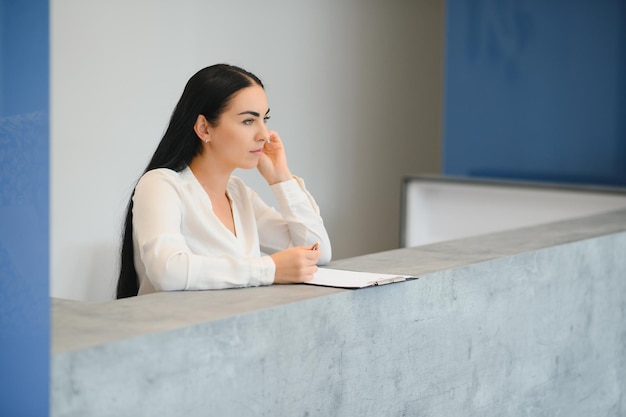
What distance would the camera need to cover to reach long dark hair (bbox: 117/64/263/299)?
244 cm

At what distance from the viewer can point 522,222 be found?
5.37m

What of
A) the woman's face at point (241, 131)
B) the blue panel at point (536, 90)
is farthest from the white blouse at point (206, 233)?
the blue panel at point (536, 90)

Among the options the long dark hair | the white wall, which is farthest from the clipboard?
the white wall

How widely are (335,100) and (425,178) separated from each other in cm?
79

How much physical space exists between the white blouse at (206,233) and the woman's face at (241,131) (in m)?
0.11

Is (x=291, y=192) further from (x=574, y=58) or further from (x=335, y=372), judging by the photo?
(x=574, y=58)

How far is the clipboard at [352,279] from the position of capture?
7.31ft

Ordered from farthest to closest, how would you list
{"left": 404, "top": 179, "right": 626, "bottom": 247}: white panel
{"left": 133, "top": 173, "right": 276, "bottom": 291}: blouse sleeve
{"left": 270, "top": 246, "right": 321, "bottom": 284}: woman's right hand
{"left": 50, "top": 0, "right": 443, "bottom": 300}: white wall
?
{"left": 404, "top": 179, "right": 626, "bottom": 247}: white panel
{"left": 50, "top": 0, "right": 443, "bottom": 300}: white wall
{"left": 270, "top": 246, "right": 321, "bottom": 284}: woman's right hand
{"left": 133, "top": 173, "right": 276, "bottom": 291}: blouse sleeve

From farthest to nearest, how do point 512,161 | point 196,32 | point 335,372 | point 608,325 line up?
point 512,161
point 196,32
point 608,325
point 335,372

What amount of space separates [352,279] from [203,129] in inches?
21.4

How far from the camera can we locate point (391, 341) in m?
2.29

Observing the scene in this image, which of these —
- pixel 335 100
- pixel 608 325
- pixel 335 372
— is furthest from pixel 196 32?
pixel 335 372

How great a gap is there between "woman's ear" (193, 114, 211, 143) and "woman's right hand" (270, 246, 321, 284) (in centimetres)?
38

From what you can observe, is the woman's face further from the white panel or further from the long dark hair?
the white panel
